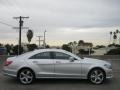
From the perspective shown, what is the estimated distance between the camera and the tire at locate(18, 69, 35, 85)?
10969mm

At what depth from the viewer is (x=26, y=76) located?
36.0 feet

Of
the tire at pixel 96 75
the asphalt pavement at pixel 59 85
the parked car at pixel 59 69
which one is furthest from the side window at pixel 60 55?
the tire at pixel 96 75

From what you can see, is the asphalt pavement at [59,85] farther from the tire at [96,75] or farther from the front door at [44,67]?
the front door at [44,67]

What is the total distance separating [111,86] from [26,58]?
11.5 ft

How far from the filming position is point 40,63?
1102 cm

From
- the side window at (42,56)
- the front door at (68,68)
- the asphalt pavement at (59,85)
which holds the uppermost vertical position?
the side window at (42,56)

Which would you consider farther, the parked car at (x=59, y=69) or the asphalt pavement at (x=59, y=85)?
the parked car at (x=59, y=69)

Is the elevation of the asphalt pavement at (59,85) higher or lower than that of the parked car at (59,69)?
lower

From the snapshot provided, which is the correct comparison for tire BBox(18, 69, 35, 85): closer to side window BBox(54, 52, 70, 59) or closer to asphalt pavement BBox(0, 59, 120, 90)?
asphalt pavement BBox(0, 59, 120, 90)

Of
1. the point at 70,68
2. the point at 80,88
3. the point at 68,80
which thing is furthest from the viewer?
the point at 68,80

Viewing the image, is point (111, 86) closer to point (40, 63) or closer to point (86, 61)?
point (86, 61)

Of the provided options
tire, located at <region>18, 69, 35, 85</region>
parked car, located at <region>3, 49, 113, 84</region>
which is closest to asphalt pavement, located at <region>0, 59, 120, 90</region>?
tire, located at <region>18, 69, 35, 85</region>

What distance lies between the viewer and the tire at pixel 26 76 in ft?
36.0

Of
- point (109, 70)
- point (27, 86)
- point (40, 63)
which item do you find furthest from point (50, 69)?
point (109, 70)
